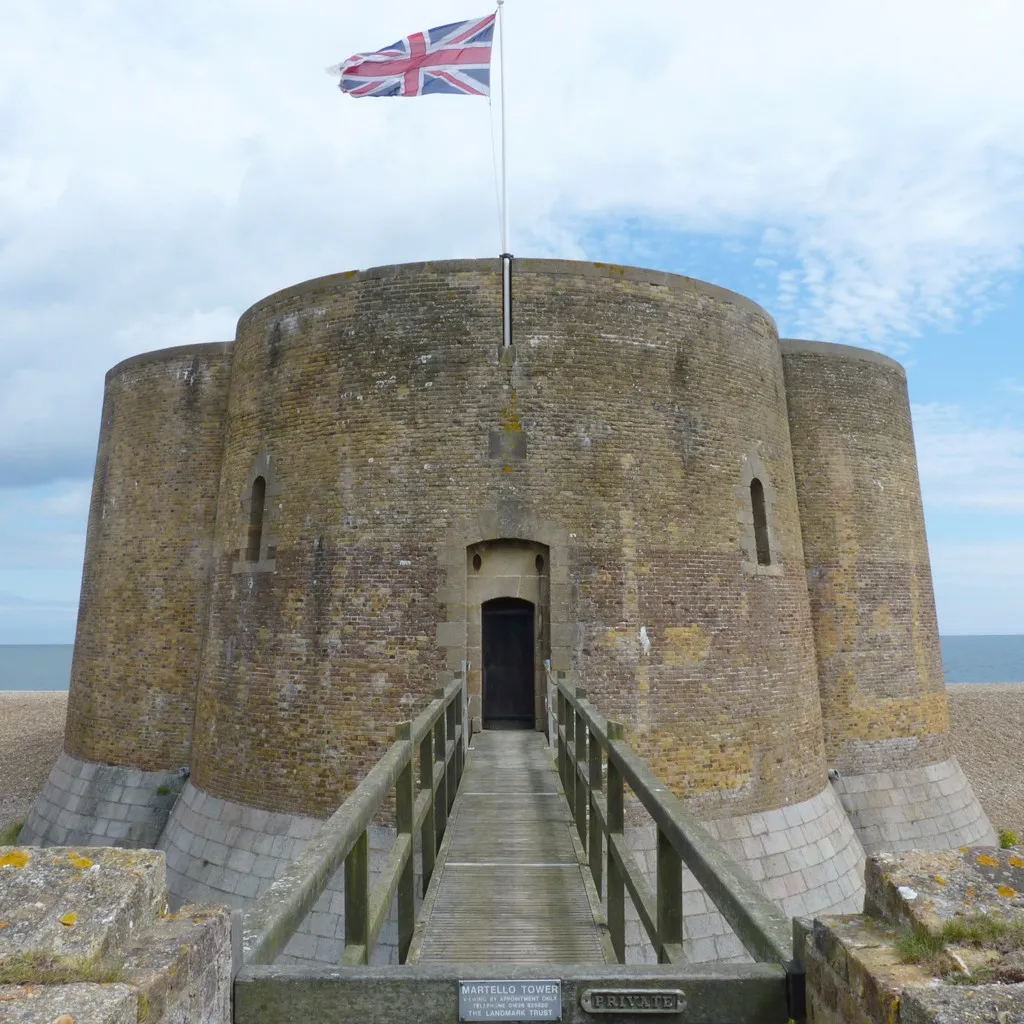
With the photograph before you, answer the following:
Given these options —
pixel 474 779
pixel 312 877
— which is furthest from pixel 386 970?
pixel 474 779

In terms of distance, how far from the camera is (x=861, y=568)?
14.5 meters

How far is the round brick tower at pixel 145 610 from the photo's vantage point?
46.0 feet

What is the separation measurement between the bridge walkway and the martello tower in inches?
102

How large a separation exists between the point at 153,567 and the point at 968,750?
2129 centimetres

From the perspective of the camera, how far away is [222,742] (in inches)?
453

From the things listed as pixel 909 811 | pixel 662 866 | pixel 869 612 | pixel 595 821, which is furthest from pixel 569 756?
pixel 909 811

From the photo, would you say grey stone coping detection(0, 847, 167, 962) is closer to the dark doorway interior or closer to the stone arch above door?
the stone arch above door

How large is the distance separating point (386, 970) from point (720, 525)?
9.32 metres

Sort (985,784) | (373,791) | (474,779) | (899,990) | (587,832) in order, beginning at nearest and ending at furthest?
(899,990) < (373,791) < (587,832) < (474,779) < (985,784)

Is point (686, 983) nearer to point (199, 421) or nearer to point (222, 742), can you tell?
point (222, 742)

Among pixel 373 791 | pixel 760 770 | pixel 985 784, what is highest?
pixel 373 791

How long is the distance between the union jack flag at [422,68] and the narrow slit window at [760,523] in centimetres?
715

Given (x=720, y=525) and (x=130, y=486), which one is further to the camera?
(x=130, y=486)

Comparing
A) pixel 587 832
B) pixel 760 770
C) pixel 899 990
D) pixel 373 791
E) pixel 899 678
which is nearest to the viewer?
pixel 899 990
